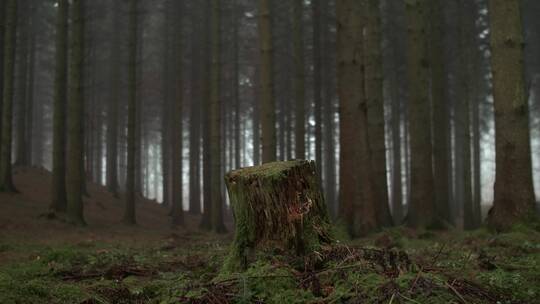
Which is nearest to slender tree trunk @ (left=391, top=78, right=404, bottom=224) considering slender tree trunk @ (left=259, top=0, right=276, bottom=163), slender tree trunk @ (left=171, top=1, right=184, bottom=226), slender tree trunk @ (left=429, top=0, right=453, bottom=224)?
slender tree trunk @ (left=429, top=0, right=453, bottom=224)

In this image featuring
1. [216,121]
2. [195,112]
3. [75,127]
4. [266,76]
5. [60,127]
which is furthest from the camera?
Result: [195,112]

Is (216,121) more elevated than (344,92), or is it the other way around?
(216,121)

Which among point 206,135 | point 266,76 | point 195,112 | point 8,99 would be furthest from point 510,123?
point 195,112

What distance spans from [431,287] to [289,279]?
3.33ft

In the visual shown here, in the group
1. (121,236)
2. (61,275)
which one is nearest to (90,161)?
(121,236)

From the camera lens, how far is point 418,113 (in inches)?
500

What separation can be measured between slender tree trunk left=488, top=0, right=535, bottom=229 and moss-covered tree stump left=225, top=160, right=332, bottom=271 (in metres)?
4.26

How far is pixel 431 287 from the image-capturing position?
324 cm

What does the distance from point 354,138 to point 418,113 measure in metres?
2.85

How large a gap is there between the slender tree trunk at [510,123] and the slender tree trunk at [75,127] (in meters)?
10.9

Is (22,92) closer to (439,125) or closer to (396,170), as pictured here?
(396,170)

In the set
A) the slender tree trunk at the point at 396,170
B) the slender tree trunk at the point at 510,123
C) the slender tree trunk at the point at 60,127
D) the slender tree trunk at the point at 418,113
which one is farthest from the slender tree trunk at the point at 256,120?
the slender tree trunk at the point at 510,123

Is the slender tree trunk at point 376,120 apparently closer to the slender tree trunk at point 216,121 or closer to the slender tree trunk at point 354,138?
the slender tree trunk at point 354,138

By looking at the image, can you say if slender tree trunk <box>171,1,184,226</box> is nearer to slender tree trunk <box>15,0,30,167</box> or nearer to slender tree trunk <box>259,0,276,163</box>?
slender tree trunk <box>15,0,30,167</box>
